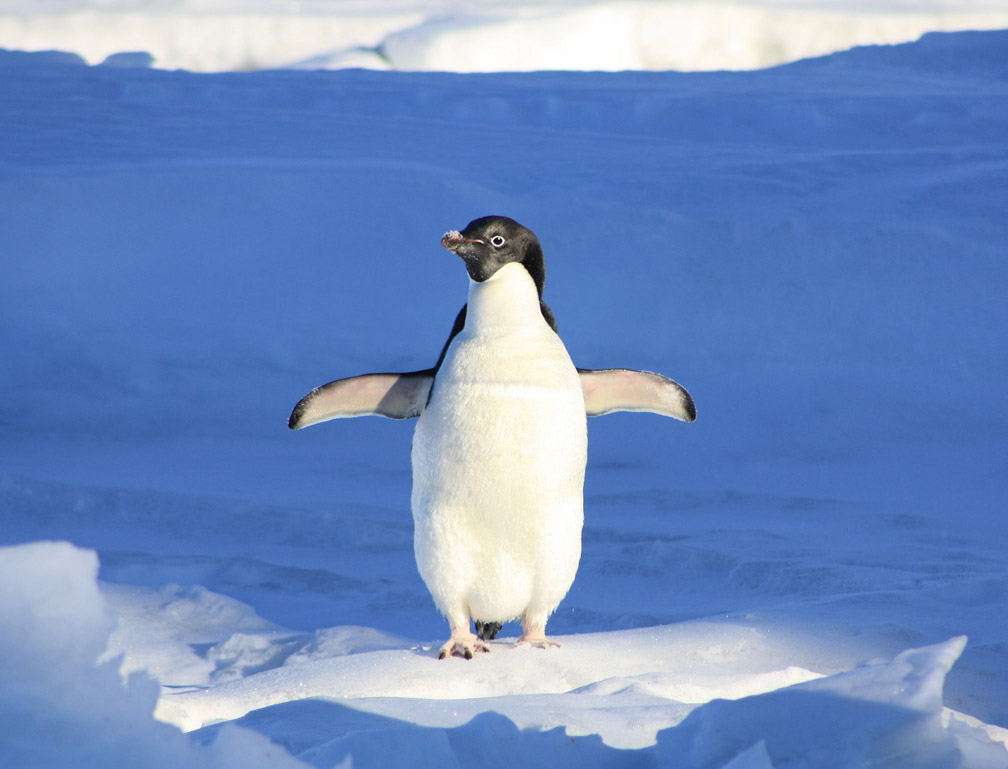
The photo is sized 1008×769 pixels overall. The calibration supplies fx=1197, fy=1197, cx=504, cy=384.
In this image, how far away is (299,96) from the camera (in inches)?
359

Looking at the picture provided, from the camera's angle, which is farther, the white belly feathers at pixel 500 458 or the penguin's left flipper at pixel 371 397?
the penguin's left flipper at pixel 371 397

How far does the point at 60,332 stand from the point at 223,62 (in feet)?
21.7

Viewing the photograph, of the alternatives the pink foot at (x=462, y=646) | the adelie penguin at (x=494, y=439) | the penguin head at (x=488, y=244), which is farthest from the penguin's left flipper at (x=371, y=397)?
the pink foot at (x=462, y=646)

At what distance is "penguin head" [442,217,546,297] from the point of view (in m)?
2.37

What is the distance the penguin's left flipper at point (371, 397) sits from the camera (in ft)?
8.30

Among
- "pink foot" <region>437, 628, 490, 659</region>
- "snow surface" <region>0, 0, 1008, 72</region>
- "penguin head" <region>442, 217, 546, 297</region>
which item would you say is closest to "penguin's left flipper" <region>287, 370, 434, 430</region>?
"penguin head" <region>442, 217, 546, 297</region>

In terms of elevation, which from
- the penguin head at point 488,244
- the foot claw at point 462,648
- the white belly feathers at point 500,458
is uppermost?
the penguin head at point 488,244

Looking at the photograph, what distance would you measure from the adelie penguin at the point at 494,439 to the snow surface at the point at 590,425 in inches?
5.8

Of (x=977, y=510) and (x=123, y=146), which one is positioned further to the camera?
(x=123, y=146)

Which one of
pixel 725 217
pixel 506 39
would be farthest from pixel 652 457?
pixel 506 39

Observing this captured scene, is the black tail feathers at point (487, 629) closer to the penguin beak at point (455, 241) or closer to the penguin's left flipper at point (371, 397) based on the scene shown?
the penguin's left flipper at point (371, 397)

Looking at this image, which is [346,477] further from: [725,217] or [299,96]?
[299,96]

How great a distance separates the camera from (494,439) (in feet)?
7.88

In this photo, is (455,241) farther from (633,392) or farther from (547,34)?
(547,34)
